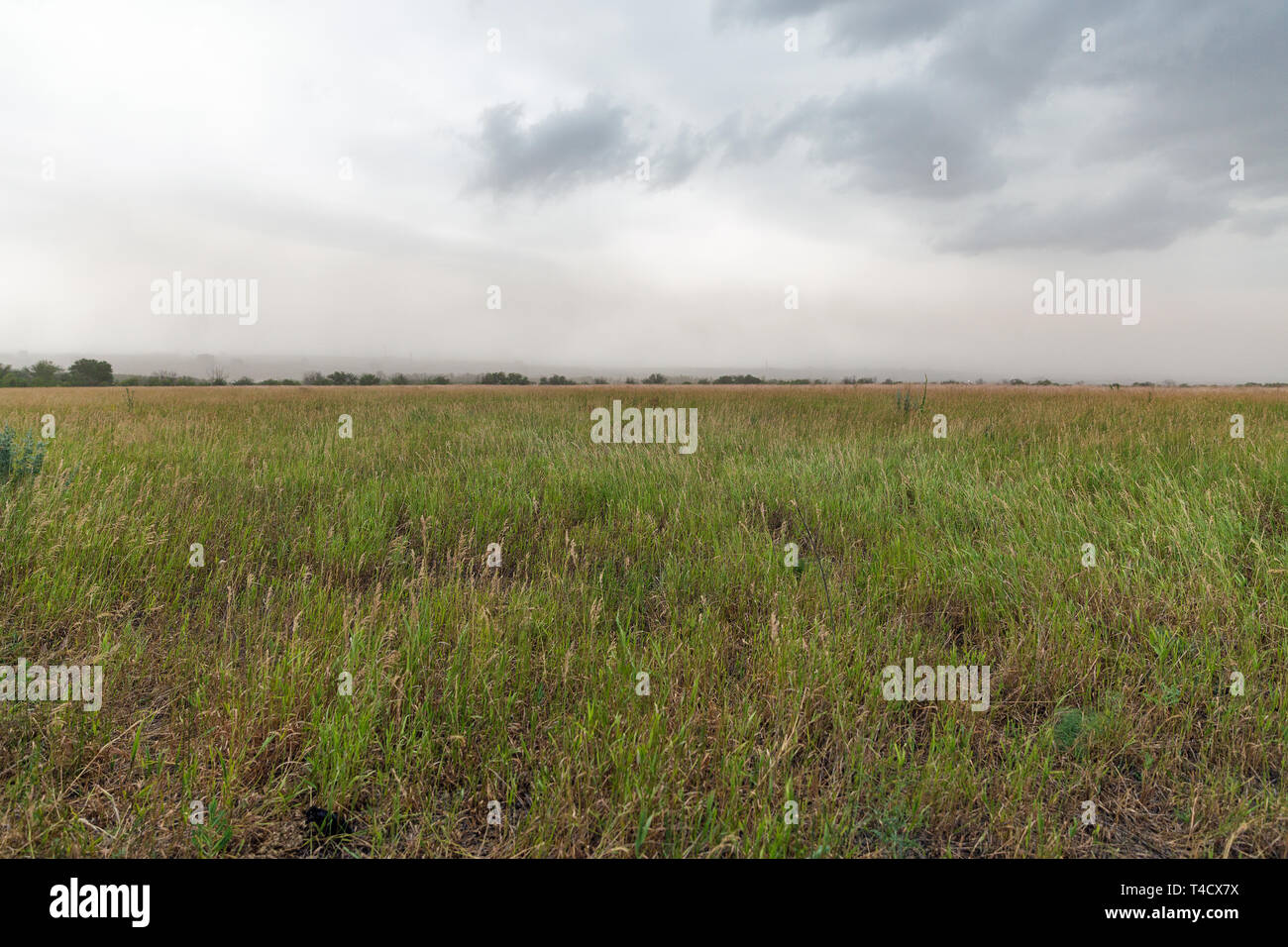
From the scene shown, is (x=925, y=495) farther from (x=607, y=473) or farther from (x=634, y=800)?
(x=634, y=800)

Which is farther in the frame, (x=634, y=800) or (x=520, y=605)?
(x=520, y=605)

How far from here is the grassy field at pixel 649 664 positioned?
1.83 metres

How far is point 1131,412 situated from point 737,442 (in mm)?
9387

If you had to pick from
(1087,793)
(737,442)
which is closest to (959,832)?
(1087,793)

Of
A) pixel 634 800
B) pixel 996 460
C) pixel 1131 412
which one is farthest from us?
pixel 1131 412

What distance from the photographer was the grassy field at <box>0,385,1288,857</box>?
1832 millimetres

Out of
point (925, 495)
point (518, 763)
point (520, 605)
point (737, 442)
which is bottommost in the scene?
point (518, 763)

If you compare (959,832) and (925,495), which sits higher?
(925,495)

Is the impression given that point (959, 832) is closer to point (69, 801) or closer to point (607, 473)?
point (69, 801)

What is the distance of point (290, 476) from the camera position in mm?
5867

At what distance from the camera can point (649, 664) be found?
261cm

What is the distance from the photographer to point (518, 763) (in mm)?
2061

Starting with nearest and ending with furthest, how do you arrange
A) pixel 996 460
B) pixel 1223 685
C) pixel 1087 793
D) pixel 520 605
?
pixel 1087 793, pixel 1223 685, pixel 520 605, pixel 996 460
